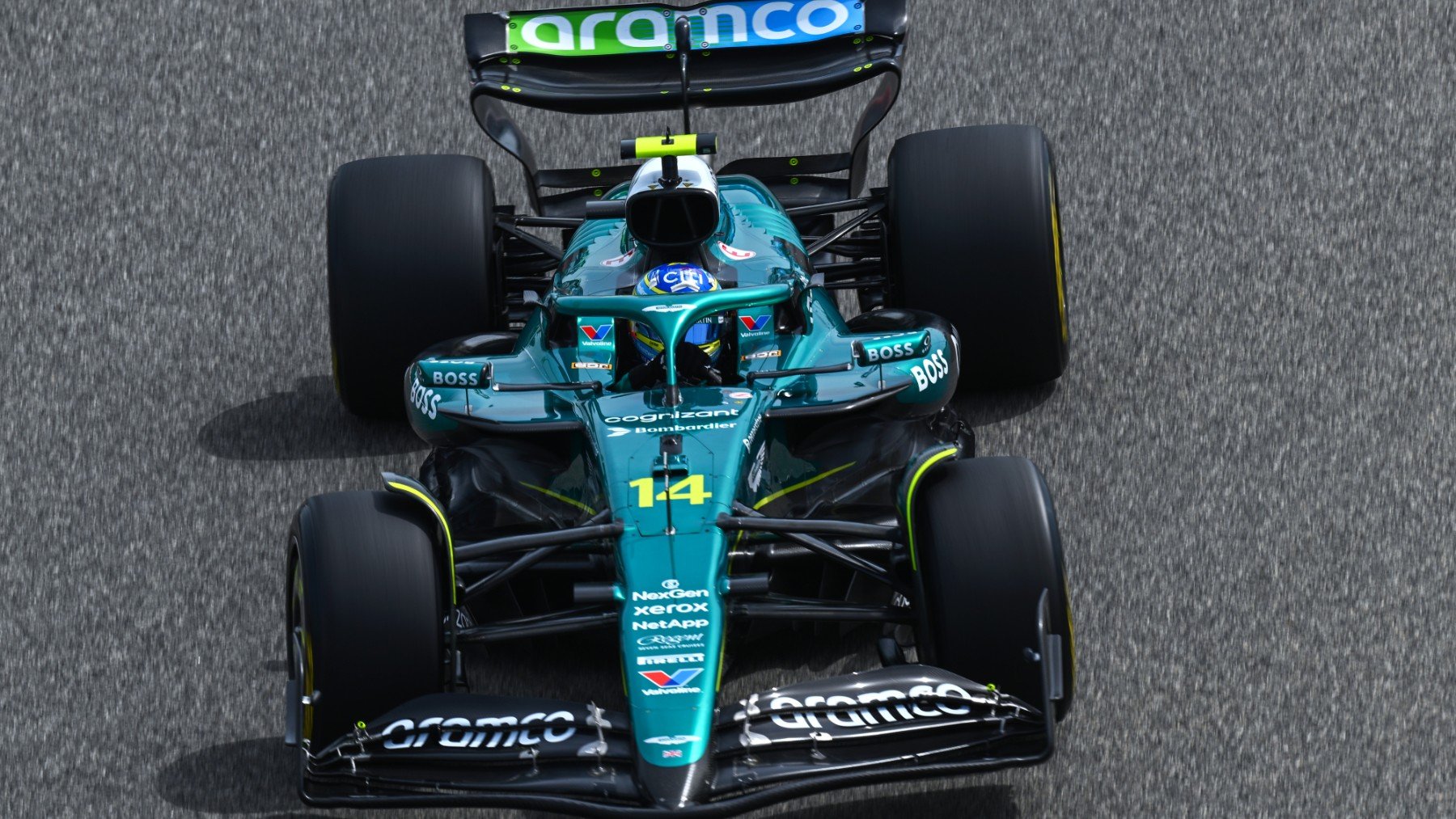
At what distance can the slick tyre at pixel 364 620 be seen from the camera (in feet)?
16.7

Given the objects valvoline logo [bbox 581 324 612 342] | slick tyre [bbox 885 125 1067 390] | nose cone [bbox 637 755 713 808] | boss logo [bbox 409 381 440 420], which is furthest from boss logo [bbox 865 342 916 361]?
nose cone [bbox 637 755 713 808]

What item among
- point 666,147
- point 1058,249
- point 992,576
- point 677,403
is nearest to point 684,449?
point 677,403

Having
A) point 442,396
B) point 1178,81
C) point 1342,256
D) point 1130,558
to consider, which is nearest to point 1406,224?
point 1342,256

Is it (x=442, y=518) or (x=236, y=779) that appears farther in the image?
(x=236, y=779)

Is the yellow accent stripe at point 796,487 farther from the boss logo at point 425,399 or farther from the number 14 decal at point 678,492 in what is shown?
the boss logo at point 425,399

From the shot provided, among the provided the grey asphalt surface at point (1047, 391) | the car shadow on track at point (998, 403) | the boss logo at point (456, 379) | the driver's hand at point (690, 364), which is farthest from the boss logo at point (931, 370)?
the boss logo at point (456, 379)

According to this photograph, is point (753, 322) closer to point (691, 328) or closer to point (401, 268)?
point (691, 328)

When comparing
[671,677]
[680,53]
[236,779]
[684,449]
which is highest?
[680,53]

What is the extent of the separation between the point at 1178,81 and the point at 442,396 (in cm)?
449

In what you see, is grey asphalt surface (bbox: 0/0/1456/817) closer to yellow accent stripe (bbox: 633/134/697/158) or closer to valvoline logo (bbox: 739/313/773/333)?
valvoline logo (bbox: 739/313/773/333)

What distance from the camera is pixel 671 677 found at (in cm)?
494

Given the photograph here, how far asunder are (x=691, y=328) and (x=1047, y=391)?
1884 mm

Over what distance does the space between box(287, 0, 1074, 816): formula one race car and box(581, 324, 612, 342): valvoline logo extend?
0.02m

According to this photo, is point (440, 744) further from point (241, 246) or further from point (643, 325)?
point (241, 246)
